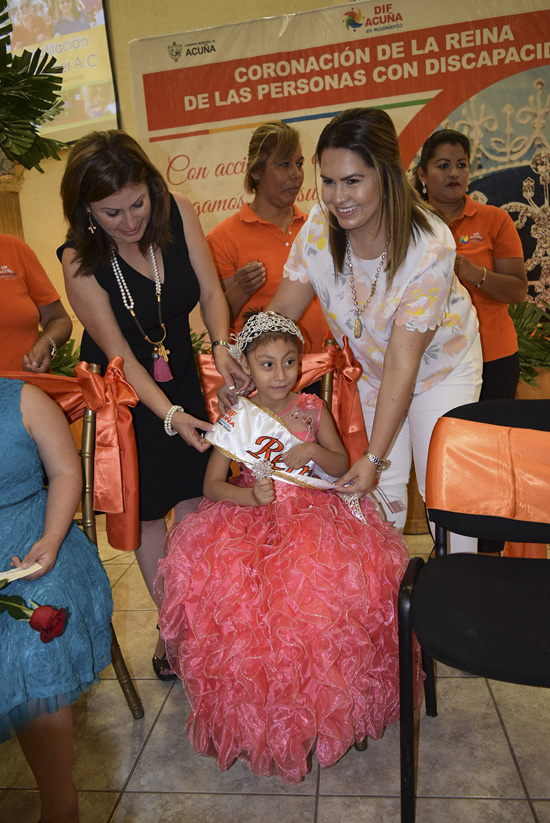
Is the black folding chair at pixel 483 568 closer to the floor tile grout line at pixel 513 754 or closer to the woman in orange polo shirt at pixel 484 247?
the floor tile grout line at pixel 513 754

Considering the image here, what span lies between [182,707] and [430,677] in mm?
771

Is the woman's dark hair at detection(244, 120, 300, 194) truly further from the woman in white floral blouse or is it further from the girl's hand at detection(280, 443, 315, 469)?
the girl's hand at detection(280, 443, 315, 469)

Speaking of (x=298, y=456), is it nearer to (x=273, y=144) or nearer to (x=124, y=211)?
(x=124, y=211)

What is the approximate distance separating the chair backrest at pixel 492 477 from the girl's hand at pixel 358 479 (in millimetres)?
154

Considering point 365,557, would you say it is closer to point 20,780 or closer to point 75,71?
point 20,780

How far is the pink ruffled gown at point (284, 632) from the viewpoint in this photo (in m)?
1.57

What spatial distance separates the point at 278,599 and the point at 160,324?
93 centimetres

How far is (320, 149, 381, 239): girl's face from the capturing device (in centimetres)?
167

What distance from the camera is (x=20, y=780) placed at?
1826 millimetres

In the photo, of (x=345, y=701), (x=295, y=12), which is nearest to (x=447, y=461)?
(x=345, y=701)

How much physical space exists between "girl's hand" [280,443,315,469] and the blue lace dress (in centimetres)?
58

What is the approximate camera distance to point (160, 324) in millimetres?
2082

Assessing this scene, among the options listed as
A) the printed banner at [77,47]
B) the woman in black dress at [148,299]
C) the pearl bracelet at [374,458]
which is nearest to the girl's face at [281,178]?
the woman in black dress at [148,299]

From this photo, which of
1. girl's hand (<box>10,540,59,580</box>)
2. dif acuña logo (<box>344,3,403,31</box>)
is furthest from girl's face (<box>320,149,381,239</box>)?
dif acuña logo (<box>344,3,403,31</box>)
